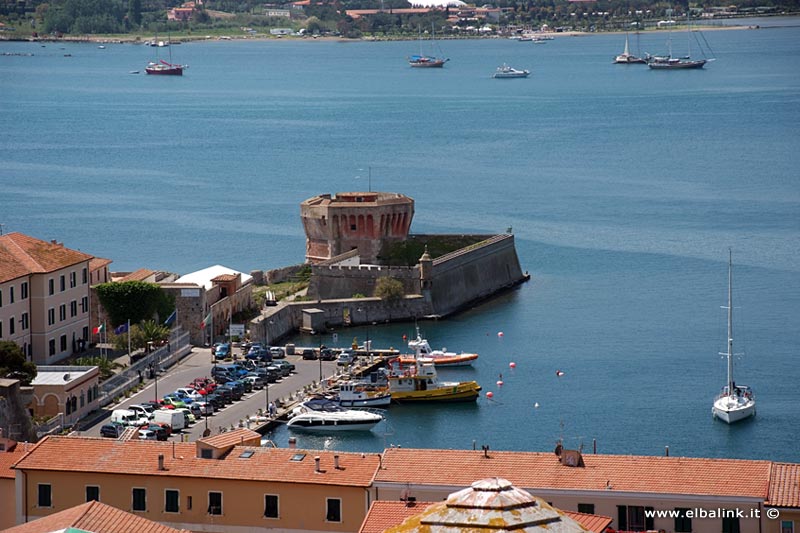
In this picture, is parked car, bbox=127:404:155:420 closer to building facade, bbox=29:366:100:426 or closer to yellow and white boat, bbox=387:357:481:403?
building facade, bbox=29:366:100:426

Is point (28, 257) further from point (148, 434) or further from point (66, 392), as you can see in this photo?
point (148, 434)

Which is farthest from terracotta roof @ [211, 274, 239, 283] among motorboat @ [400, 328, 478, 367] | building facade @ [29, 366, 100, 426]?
building facade @ [29, 366, 100, 426]

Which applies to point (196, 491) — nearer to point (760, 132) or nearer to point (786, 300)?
point (786, 300)

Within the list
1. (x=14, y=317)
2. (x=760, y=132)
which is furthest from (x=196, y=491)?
(x=760, y=132)

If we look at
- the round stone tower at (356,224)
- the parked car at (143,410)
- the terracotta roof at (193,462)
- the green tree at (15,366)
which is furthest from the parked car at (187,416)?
the round stone tower at (356,224)

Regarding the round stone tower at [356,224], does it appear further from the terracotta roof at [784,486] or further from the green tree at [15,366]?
the terracotta roof at [784,486]

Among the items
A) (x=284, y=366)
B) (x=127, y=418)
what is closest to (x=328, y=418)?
(x=127, y=418)
